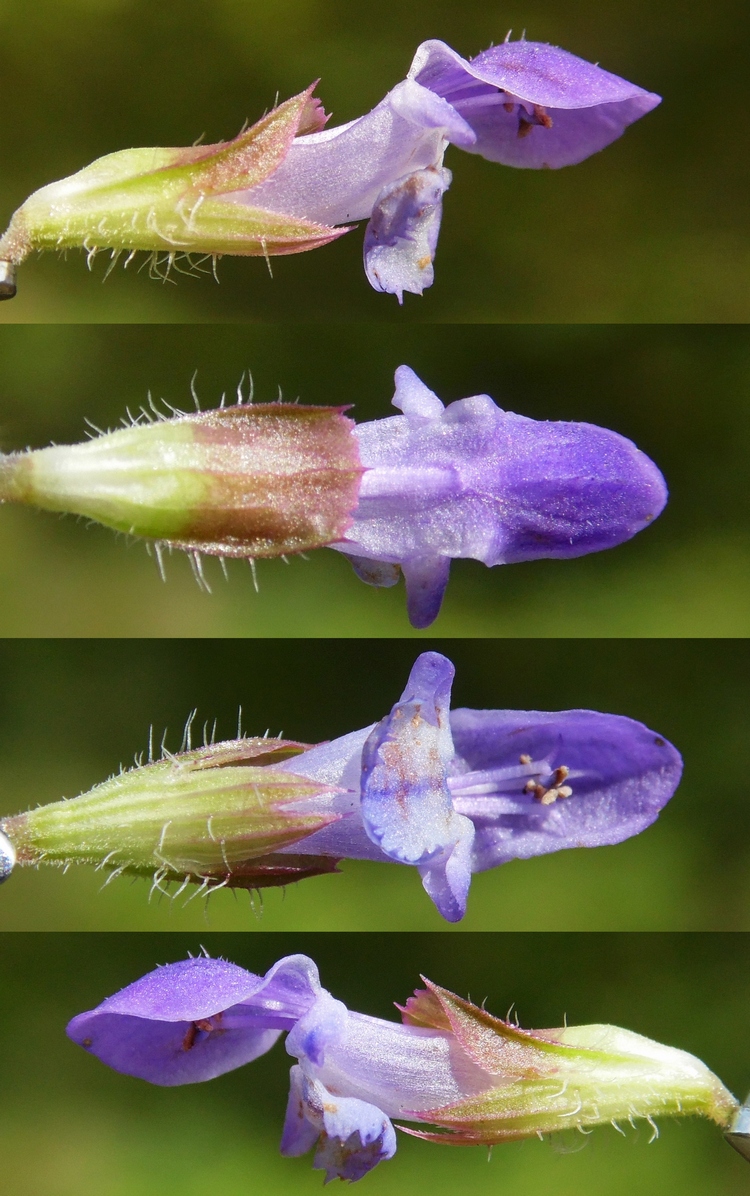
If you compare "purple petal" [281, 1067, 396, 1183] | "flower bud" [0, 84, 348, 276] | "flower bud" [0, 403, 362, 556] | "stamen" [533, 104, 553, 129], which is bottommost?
"purple petal" [281, 1067, 396, 1183]

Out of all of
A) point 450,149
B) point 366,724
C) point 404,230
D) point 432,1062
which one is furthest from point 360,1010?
point 450,149

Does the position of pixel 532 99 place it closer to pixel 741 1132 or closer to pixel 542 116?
pixel 542 116

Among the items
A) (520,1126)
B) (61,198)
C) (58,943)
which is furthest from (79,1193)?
(61,198)

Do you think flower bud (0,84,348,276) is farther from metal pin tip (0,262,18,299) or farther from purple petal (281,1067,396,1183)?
purple petal (281,1067,396,1183)

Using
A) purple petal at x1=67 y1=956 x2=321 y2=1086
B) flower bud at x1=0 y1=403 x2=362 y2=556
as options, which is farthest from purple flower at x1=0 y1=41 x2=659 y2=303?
purple petal at x1=67 y1=956 x2=321 y2=1086

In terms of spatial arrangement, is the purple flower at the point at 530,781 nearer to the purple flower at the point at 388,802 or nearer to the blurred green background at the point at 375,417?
the purple flower at the point at 388,802

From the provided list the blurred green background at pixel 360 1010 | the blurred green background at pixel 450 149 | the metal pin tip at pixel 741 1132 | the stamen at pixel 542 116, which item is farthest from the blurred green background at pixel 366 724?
the stamen at pixel 542 116
